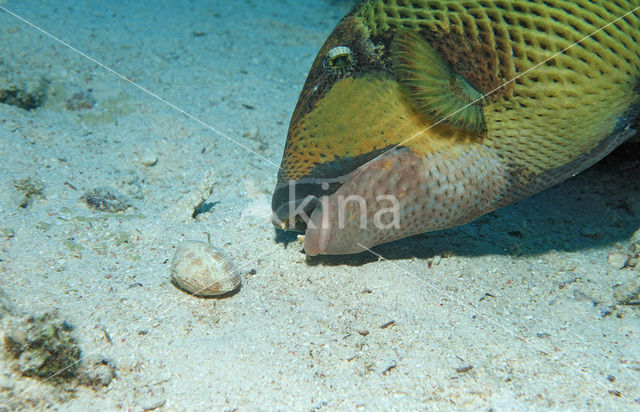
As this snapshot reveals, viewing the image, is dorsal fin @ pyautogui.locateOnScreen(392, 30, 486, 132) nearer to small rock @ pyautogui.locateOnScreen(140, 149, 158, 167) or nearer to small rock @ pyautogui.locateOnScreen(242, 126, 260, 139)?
small rock @ pyautogui.locateOnScreen(242, 126, 260, 139)

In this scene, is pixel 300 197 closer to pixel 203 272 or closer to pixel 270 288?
pixel 270 288

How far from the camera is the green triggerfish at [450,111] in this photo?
196 cm

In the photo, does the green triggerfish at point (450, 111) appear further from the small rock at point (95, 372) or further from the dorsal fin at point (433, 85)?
the small rock at point (95, 372)

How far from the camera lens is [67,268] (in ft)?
6.98

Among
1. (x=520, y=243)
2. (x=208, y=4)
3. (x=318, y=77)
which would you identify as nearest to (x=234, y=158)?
(x=318, y=77)

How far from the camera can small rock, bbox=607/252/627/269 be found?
2.58 m

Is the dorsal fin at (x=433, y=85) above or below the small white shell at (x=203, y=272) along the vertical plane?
above

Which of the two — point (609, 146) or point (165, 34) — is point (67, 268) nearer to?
point (609, 146)

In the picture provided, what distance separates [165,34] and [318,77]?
14.8 ft

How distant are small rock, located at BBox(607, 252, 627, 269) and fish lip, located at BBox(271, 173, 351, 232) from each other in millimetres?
1991

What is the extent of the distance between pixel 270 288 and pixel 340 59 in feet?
4.63

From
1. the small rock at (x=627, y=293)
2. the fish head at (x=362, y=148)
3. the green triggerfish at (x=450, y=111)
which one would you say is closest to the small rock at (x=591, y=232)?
the small rock at (x=627, y=293)

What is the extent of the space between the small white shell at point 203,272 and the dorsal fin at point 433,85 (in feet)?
4.47

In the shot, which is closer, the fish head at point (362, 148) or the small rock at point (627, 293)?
the fish head at point (362, 148)
